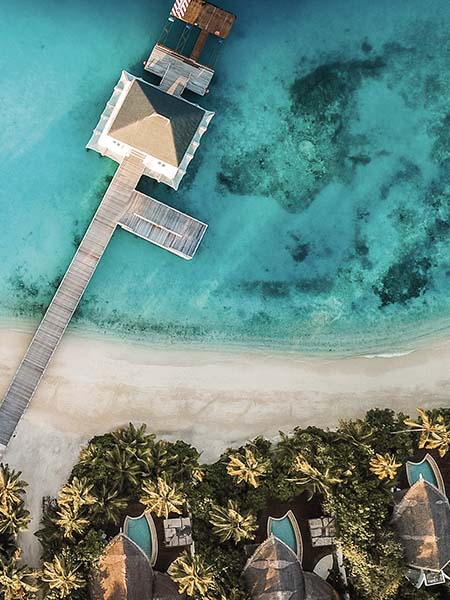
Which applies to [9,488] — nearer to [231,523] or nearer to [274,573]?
[231,523]

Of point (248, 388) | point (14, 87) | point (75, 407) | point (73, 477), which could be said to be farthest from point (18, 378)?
point (14, 87)

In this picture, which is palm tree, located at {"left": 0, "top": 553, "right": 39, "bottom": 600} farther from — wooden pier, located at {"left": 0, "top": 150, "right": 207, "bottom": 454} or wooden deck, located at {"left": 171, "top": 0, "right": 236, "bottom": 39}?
wooden deck, located at {"left": 171, "top": 0, "right": 236, "bottom": 39}

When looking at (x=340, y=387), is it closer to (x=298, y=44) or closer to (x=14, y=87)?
(x=298, y=44)

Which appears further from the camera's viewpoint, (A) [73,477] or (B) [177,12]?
(B) [177,12]

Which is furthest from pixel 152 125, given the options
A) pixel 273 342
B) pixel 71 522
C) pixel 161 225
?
pixel 71 522

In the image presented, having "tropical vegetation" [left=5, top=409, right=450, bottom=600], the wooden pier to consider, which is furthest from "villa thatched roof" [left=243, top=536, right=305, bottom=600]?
the wooden pier

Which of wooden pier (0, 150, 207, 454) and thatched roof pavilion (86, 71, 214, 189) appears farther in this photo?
wooden pier (0, 150, 207, 454)

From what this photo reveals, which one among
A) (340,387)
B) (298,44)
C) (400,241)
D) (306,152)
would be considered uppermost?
(298,44)
